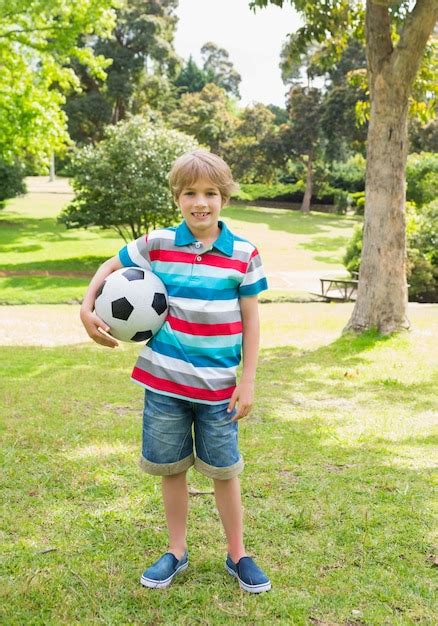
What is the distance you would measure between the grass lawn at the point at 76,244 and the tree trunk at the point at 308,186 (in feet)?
2.75

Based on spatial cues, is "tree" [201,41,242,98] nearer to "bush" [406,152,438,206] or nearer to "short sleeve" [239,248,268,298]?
"bush" [406,152,438,206]

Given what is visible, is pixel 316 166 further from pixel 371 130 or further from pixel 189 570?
pixel 189 570

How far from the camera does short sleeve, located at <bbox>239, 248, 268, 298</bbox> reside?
272 centimetres

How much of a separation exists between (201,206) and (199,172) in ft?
0.44

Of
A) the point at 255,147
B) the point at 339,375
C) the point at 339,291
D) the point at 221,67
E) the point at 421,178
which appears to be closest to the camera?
the point at 339,375

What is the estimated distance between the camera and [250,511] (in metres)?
3.46

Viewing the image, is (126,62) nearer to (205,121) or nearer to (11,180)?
(205,121)

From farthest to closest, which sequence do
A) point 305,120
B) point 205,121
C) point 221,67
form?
point 221,67, point 205,121, point 305,120

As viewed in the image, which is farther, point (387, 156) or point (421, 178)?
point (421, 178)

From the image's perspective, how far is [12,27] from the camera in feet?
55.0

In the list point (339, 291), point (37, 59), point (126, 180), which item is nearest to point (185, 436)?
point (339, 291)

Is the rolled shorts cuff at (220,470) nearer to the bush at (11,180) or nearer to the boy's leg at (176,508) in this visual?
the boy's leg at (176,508)

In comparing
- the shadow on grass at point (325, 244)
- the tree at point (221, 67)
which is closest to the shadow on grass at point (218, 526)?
the shadow on grass at point (325, 244)

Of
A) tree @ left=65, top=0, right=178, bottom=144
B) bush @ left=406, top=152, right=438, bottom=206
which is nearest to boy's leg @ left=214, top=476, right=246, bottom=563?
bush @ left=406, top=152, right=438, bottom=206
